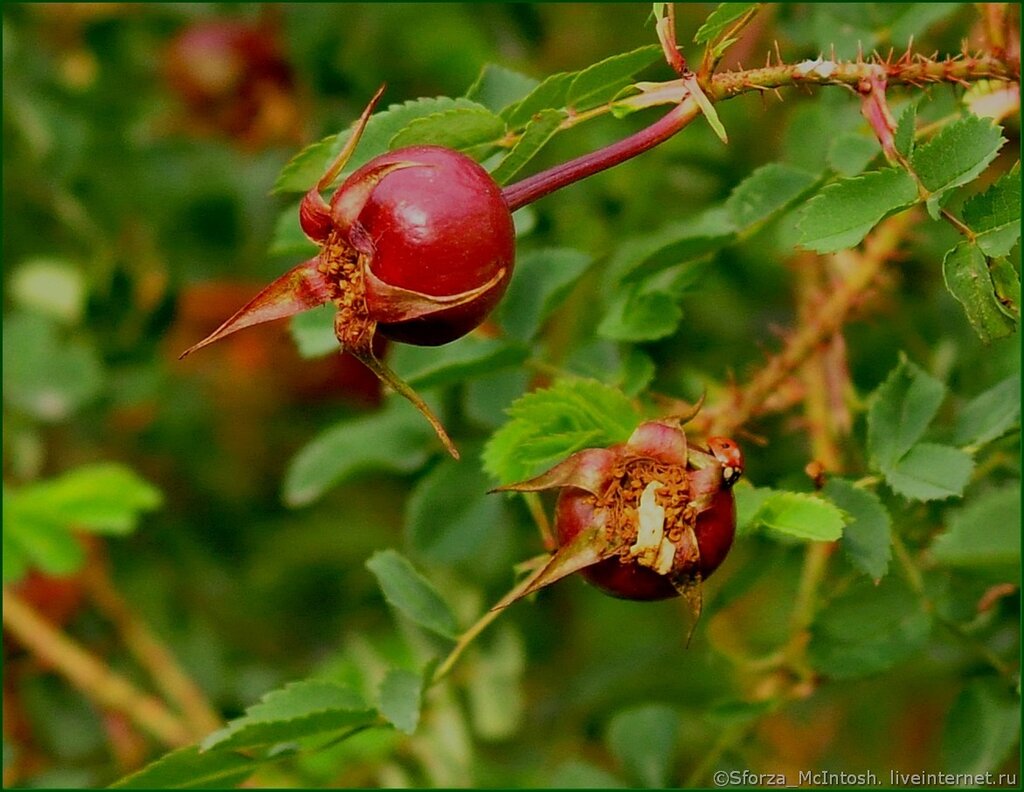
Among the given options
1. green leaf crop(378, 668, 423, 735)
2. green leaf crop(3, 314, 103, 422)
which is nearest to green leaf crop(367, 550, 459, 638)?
green leaf crop(378, 668, 423, 735)

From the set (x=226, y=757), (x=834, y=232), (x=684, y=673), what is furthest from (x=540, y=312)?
(x=684, y=673)

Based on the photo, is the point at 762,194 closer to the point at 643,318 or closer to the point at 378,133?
the point at 643,318

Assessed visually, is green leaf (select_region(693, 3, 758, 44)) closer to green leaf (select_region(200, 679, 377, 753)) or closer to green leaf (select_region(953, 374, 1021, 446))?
green leaf (select_region(953, 374, 1021, 446))

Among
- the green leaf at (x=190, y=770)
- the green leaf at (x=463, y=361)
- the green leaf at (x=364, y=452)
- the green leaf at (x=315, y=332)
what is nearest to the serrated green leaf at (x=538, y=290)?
the green leaf at (x=463, y=361)

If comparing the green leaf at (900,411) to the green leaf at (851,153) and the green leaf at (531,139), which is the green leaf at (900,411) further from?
the green leaf at (531,139)

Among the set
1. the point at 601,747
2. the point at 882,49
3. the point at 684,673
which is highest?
the point at 882,49

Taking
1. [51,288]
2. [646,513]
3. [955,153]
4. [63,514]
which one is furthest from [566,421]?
[51,288]

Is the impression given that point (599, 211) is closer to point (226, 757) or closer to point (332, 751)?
point (332, 751)
